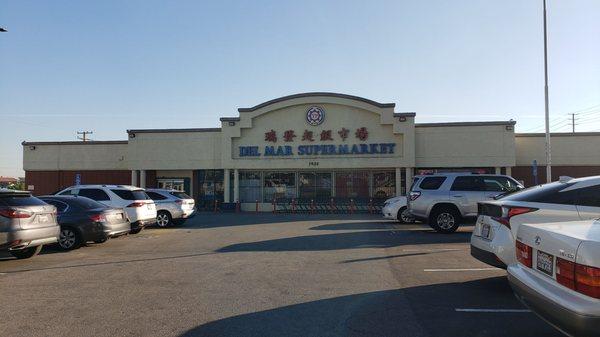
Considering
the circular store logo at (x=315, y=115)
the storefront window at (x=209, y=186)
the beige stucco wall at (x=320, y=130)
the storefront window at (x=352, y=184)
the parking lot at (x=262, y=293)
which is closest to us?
the parking lot at (x=262, y=293)

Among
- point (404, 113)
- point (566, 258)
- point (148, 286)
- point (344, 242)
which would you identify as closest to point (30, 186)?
point (404, 113)

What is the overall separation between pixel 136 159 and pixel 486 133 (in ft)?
75.4

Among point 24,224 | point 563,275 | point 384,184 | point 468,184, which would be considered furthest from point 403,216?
point 563,275

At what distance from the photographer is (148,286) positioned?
8.48 metres

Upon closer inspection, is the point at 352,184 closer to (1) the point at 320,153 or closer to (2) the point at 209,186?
(1) the point at 320,153

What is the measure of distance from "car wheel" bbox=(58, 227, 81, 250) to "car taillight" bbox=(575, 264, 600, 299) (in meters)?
12.0

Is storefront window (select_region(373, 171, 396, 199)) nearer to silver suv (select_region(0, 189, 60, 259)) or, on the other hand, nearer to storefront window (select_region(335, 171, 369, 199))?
storefront window (select_region(335, 171, 369, 199))

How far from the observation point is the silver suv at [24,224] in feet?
34.4

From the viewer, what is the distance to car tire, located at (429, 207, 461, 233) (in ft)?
53.5

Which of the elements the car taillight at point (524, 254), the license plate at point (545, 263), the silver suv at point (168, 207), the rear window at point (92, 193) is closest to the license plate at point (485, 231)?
the car taillight at point (524, 254)

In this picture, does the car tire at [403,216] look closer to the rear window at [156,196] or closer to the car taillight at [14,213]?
the rear window at [156,196]

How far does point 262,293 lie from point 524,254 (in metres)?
3.97

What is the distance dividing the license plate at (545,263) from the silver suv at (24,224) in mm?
9668

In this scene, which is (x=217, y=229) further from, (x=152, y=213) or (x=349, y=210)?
(x=349, y=210)
